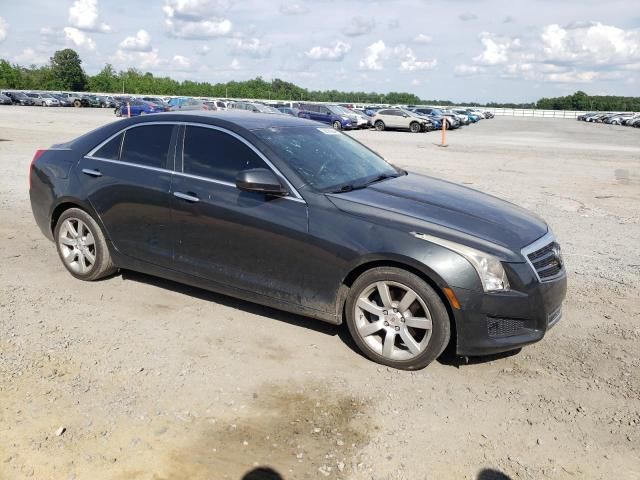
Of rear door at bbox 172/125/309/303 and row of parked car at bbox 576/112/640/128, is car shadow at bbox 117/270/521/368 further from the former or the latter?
row of parked car at bbox 576/112/640/128

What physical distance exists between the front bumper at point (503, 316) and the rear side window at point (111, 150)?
3393mm

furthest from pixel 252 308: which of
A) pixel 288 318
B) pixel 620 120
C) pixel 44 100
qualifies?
pixel 620 120

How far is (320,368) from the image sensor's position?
13.3 feet

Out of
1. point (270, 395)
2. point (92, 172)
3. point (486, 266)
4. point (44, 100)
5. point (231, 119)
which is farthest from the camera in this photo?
point (44, 100)

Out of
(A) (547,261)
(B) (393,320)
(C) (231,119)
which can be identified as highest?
(C) (231,119)

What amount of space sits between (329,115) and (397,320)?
33.7 meters

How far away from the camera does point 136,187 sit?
5016 millimetres

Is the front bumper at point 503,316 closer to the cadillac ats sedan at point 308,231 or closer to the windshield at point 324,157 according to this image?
the cadillac ats sedan at point 308,231

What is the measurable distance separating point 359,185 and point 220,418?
2152mm

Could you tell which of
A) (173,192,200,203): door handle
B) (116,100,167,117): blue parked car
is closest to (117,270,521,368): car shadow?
(173,192,200,203): door handle

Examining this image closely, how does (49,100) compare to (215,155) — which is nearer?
(215,155)

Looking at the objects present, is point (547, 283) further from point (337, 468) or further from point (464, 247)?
point (337, 468)

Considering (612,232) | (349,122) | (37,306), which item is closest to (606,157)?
(612,232)

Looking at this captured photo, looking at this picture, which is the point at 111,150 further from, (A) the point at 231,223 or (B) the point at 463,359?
(B) the point at 463,359
